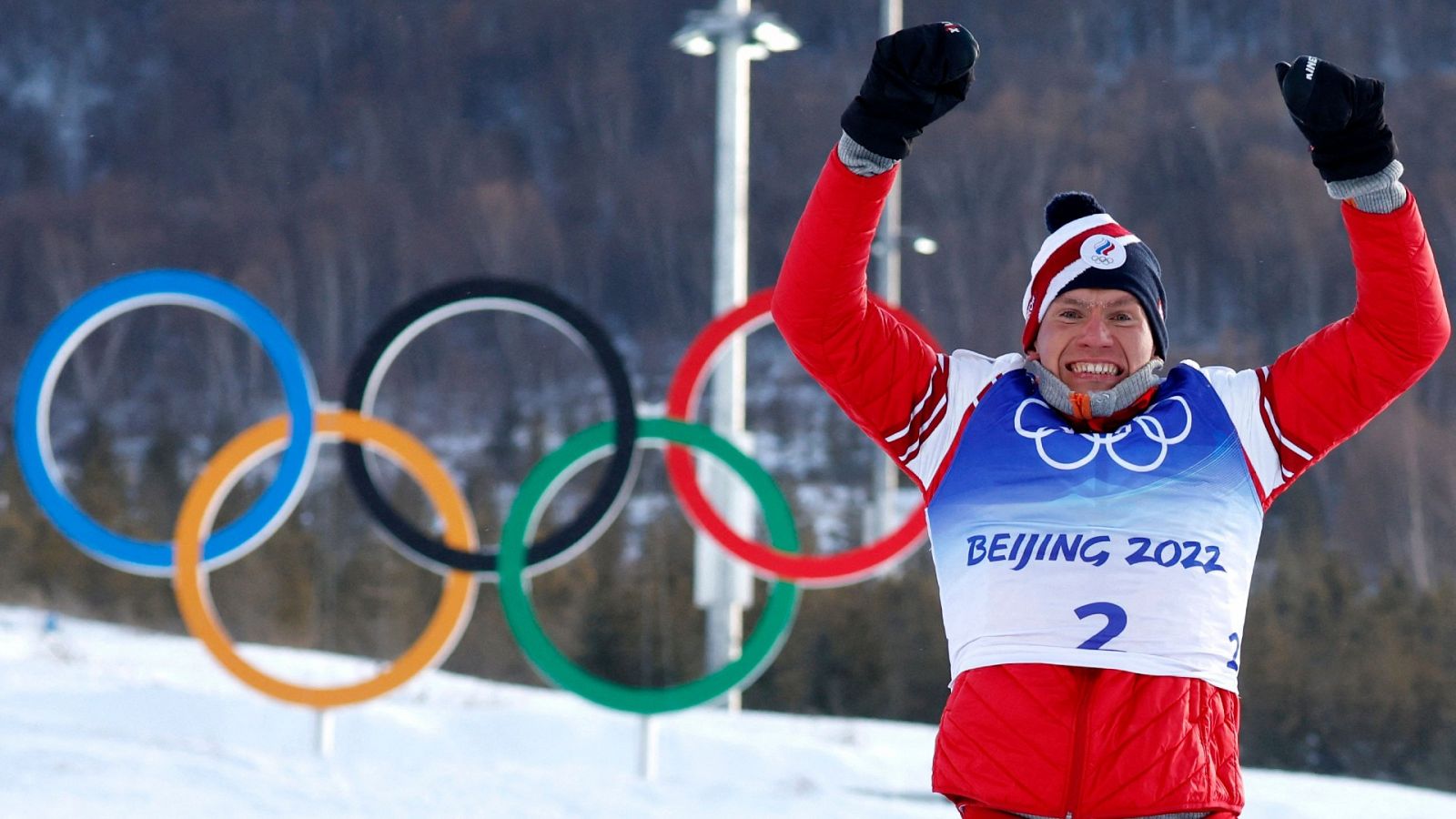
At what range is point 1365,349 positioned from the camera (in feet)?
7.09

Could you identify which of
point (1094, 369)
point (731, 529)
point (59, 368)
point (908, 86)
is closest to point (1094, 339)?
point (1094, 369)

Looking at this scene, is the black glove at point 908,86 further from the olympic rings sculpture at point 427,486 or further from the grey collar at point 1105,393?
the olympic rings sculpture at point 427,486

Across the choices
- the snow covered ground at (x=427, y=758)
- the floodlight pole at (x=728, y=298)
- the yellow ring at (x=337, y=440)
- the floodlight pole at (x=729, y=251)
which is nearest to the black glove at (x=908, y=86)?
the snow covered ground at (x=427, y=758)

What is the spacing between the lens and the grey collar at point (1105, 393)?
85.2 inches

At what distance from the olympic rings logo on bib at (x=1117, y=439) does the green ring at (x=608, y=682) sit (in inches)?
175

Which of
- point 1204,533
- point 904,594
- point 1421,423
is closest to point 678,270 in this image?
point 904,594

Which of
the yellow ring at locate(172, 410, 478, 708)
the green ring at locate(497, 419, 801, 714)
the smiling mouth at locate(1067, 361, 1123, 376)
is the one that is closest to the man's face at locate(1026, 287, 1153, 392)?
the smiling mouth at locate(1067, 361, 1123, 376)

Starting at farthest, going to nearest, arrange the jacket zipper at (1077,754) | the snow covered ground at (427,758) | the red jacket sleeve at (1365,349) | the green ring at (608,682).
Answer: the green ring at (608,682) → the snow covered ground at (427,758) → the red jacket sleeve at (1365,349) → the jacket zipper at (1077,754)

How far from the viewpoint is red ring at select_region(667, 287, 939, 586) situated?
6.42 metres

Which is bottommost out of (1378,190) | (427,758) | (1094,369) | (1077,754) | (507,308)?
(427,758)

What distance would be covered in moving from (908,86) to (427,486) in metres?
4.92

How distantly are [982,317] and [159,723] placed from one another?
10.9 meters

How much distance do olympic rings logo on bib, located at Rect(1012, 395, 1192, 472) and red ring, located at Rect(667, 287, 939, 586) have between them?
13.3 feet

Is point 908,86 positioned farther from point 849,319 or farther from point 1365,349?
point 1365,349
